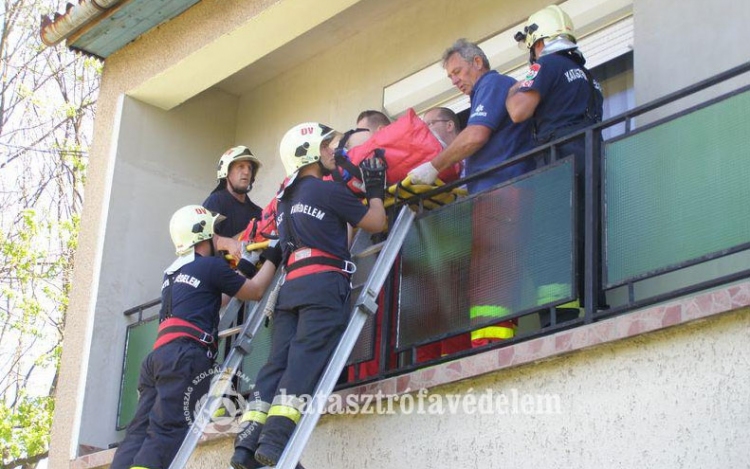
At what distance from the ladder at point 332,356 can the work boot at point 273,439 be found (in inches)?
1.2

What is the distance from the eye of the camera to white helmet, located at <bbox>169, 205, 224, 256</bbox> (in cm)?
761

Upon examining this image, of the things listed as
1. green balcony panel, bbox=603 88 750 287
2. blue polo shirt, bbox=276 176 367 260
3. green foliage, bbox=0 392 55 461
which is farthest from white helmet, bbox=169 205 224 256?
green foliage, bbox=0 392 55 461

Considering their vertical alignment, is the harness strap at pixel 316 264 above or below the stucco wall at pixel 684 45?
below

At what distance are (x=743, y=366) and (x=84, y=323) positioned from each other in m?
6.06

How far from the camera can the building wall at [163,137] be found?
9180 millimetres

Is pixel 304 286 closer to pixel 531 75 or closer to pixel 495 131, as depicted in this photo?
pixel 495 131

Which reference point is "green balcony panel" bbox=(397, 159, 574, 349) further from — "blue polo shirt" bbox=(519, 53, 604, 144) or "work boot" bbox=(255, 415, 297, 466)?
"work boot" bbox=(255, 415, 297, 466)

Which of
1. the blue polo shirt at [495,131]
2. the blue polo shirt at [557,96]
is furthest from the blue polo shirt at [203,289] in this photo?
the blue polo shirt at [557,96]

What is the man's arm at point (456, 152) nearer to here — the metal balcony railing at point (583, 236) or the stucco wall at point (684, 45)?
the metal balcony railing at point (583, 236)

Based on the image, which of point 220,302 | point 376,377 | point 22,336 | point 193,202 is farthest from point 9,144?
point 376,377

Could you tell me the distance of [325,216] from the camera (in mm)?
6422

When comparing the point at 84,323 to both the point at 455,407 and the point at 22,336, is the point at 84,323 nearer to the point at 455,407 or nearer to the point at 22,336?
the point at 455,407

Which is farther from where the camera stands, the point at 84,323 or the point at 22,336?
the point at 22,336

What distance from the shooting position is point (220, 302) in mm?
7363
